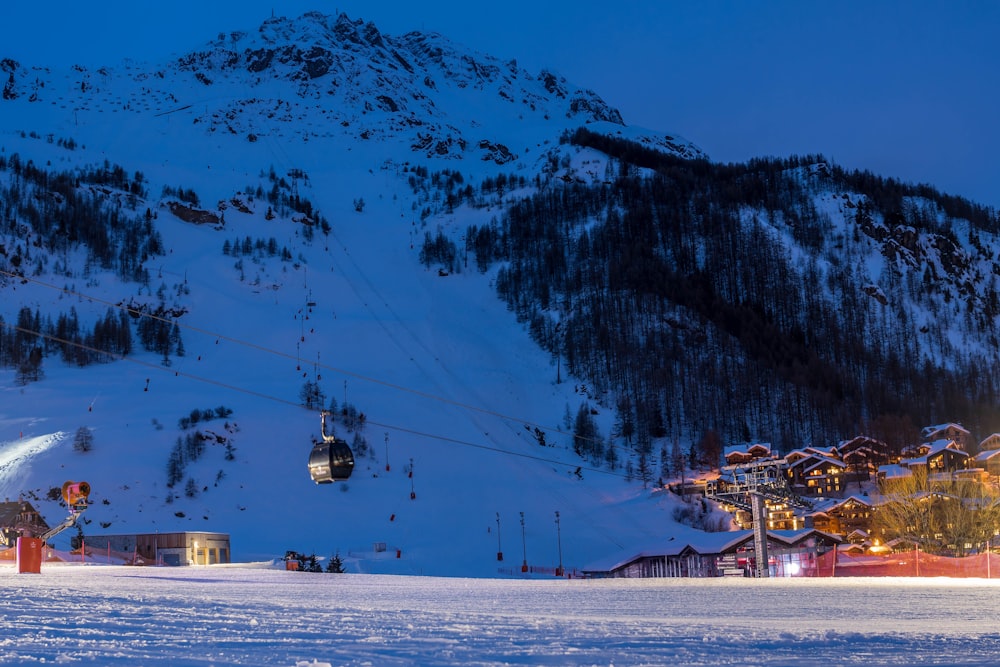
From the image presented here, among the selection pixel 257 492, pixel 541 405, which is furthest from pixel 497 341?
pixel 257 492

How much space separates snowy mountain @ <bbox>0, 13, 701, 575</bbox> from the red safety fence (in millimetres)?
17291

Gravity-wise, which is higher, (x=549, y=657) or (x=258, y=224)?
(x=258, y=224)

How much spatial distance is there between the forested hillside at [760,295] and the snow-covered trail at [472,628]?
66.9 m

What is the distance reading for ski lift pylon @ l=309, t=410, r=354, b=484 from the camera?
2525 cm

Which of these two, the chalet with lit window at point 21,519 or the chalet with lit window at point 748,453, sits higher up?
the chalet with lit window at point 748,453

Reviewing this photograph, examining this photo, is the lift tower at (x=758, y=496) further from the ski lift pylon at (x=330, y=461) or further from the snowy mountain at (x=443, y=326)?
the ski lift pylon at (x=330, y=461)

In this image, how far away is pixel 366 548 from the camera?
163 feet

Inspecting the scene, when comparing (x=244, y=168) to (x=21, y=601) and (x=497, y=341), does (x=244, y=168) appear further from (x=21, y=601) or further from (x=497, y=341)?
(x=21, y=601)

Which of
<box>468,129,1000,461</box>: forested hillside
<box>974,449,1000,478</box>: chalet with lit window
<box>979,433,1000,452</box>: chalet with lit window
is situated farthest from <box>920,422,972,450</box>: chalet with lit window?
<box>974,449,1000,478</box>: chalet with lit window

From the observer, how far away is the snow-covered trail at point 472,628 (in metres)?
8.52

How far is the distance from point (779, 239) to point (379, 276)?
5244 centimetres

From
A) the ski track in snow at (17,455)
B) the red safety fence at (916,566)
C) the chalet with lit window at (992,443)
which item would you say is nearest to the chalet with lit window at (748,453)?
the chalet with lit window at (992,443)

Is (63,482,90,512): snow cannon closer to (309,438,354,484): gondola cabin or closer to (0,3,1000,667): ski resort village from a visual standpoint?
(0,3,1000,667): ski resort village

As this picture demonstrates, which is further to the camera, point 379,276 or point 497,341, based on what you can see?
point 379,276
